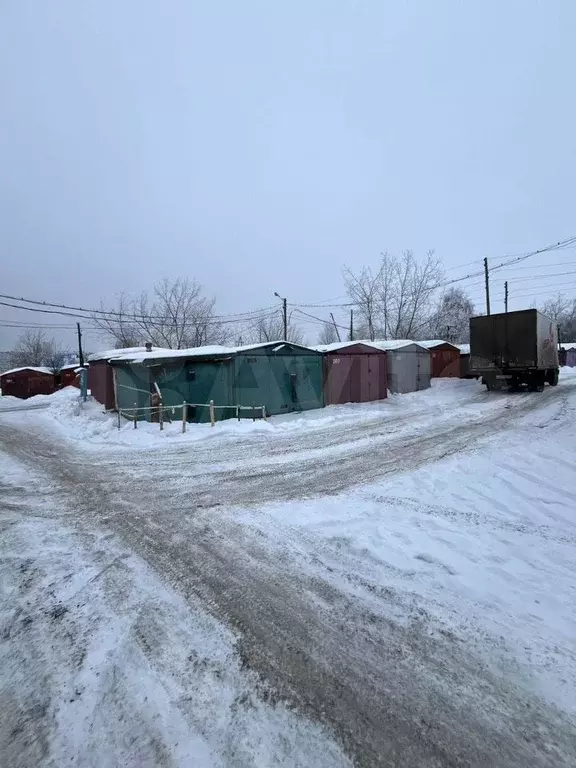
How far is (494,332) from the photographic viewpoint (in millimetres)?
16562

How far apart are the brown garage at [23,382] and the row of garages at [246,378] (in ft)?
57.3

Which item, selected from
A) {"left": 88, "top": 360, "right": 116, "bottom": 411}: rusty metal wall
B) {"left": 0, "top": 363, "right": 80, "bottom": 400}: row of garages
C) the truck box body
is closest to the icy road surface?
the truck box body

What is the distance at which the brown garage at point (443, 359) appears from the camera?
1106 inches

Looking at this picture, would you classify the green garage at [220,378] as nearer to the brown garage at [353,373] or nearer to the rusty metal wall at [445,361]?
the brown garage at [353,373]

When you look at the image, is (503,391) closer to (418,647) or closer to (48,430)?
(418,647)

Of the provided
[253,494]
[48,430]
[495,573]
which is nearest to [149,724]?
[495,573]

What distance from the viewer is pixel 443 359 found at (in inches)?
1126

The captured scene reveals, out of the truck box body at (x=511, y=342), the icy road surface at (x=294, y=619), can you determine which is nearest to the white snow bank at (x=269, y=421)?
the truck box body at (x=511, y=342)

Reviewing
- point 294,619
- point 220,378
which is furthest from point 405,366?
point 294,619

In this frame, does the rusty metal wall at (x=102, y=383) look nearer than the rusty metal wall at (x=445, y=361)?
Yes

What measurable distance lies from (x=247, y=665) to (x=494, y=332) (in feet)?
56.8

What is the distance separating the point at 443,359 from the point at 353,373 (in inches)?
547

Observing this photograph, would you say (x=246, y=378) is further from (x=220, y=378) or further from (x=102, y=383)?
(x=102, y=383)

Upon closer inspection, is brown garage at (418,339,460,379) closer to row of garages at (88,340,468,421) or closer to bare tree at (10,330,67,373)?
row of garages at (88,340,468,421)
